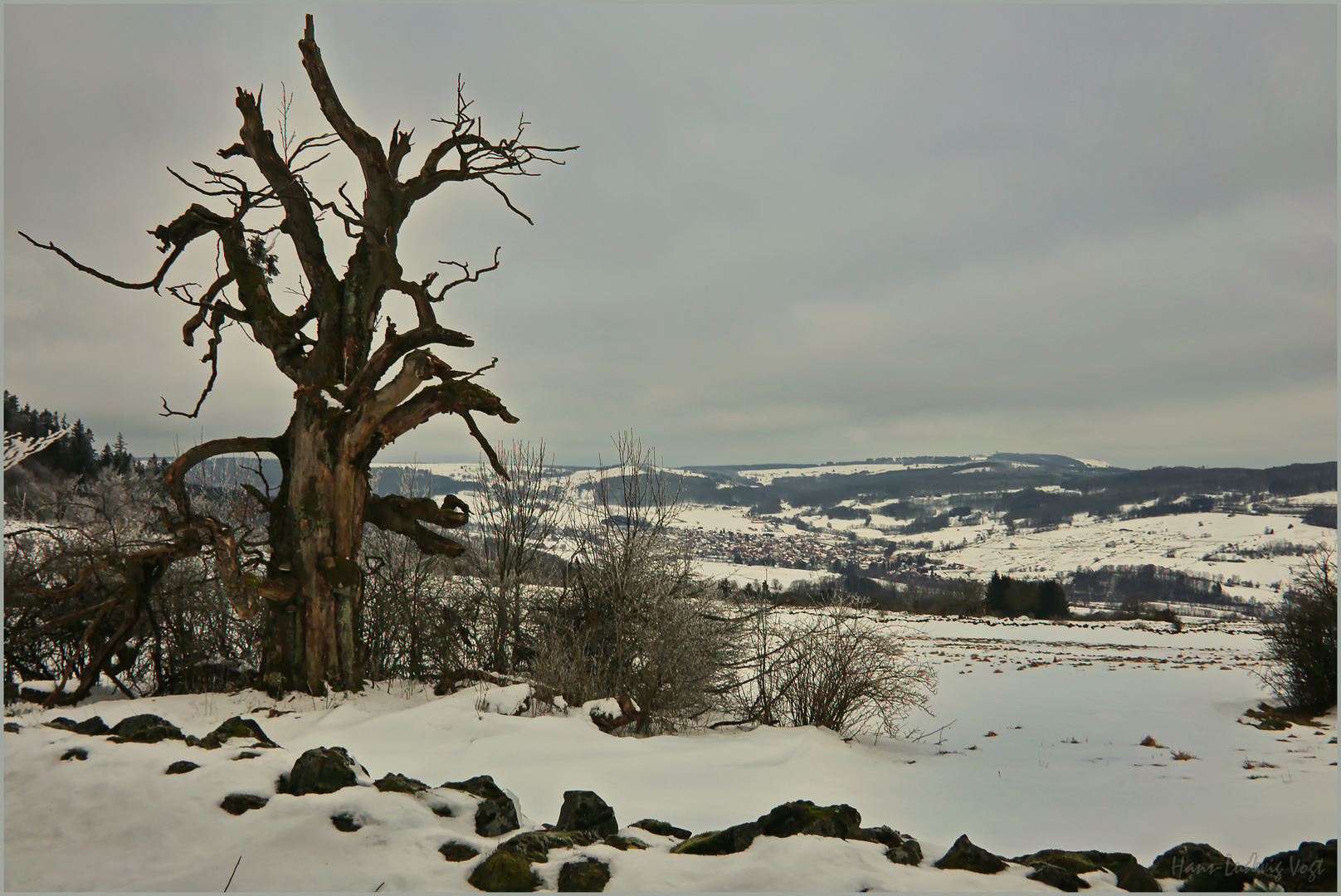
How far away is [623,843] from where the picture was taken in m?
4.14

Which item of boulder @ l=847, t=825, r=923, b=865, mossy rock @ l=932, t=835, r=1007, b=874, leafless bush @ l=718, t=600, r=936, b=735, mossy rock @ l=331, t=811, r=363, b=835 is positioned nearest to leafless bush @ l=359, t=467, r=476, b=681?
leafless bush @ l=718, t=600, r=936, b=735

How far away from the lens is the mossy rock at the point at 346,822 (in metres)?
3.77

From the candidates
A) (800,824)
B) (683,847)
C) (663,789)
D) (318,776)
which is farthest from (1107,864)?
(318,776)

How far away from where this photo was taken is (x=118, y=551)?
30.9ft

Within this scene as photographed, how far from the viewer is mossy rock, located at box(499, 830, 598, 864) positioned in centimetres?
369

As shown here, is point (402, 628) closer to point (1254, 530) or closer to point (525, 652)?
point (525, 652)

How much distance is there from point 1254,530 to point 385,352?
745 ft

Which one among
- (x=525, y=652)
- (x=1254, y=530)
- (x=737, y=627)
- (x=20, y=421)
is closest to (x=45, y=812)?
(x=525, y=652)

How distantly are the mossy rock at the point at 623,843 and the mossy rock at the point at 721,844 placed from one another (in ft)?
0.83

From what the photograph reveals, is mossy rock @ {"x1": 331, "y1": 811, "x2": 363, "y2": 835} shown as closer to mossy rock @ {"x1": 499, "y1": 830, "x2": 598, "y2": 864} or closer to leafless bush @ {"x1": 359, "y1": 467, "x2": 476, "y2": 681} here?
mossy rock @ {"x1": 499, "y1": 830, "x2": 598, "y2": 864}

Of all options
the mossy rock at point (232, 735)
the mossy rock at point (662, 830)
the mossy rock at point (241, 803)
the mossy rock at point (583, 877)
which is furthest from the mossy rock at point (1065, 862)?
the mossy rock at point (232, 735)

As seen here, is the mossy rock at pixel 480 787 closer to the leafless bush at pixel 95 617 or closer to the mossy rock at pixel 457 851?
the mossy rock at pixel 457 851

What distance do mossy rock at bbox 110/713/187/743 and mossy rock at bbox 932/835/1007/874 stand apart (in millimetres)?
5857

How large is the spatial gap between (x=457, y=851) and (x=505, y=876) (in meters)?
0.48
